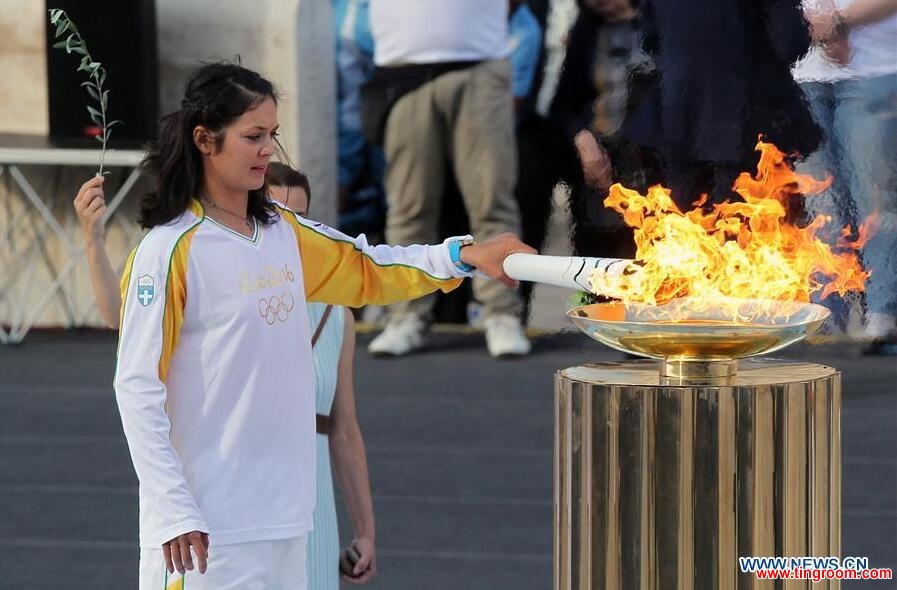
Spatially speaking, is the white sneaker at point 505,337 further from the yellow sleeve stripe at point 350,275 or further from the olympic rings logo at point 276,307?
the olympic rings logo at point 276,307

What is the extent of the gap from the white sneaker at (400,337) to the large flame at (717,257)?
4.76 m

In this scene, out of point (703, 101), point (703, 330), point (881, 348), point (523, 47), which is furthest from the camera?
point (523, 47)

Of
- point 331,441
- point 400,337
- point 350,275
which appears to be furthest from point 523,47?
point 350,275

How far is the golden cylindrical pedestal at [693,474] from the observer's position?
2.59 metres

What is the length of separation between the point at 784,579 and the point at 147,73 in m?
6.07

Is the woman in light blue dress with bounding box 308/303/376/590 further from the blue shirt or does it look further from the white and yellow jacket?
the blue shirt

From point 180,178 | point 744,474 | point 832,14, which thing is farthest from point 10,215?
point 744,474

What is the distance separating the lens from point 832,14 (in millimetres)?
5070

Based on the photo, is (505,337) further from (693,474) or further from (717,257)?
(693,474)

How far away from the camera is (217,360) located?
8.88 ft

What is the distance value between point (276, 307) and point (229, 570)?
1.39ft

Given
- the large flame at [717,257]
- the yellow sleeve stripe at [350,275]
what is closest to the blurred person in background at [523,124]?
the yellow sleeve stripe at [350,275]

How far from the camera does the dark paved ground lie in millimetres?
5117

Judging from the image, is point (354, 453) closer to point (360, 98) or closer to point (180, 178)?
point (180, 178)
